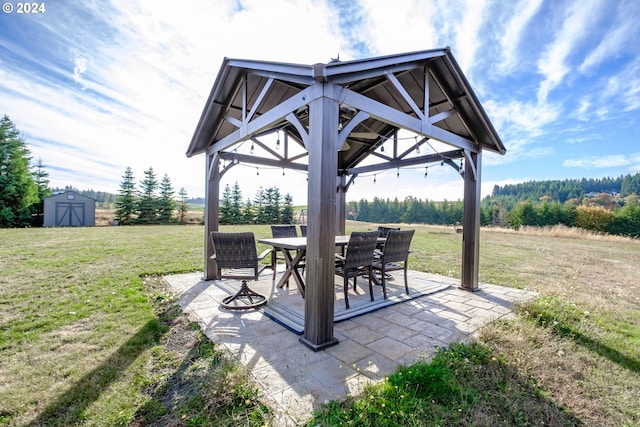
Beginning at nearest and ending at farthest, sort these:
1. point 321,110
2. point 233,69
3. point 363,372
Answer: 1. point 363,372
2. point 321,110
3. point 233,69

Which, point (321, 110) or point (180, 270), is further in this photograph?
point (180, 270)

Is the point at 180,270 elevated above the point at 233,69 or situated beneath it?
situated beneath

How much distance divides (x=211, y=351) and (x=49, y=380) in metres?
1.16

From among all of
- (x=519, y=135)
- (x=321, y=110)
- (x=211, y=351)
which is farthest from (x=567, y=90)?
(x=211, y=351)

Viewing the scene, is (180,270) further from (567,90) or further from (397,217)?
(397,217)

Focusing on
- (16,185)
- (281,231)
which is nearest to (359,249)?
(281,231)

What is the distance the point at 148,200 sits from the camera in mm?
23625

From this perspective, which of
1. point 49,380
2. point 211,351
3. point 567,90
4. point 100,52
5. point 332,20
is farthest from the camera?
point 567,90

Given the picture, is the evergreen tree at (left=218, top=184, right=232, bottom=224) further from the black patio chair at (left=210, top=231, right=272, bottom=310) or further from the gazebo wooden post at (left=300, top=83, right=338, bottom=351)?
the gazebo wooden post at (left=300, top=83, right=338, bottom=351)

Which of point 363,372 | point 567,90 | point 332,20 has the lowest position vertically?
point 363,372

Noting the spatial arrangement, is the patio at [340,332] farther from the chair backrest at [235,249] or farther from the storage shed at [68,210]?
the storage shed at [68,210]

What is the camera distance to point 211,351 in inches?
99.3

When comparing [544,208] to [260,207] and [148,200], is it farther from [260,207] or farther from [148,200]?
[148,200]

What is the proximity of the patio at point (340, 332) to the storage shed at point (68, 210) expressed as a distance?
1946 centimetres
